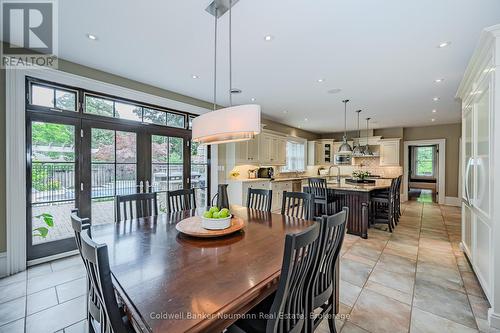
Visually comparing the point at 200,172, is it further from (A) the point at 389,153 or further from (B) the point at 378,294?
(A) the point at 389,153

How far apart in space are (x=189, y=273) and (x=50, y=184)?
307 cm

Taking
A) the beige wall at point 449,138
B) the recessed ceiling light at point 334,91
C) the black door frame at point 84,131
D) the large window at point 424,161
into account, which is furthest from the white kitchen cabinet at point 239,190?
the large window at point 424,161

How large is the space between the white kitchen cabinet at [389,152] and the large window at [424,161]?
4873 mm

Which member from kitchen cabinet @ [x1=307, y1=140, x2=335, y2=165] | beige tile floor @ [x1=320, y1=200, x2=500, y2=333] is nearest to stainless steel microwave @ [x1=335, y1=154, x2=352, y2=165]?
kitchen cabinet @ [x1=307, y1=140, x2=335, y2=165]

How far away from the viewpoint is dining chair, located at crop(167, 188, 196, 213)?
2.80 m

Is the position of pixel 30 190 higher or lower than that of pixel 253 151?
lower

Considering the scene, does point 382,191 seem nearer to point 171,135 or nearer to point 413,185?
point 171,135

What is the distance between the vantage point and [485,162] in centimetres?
213

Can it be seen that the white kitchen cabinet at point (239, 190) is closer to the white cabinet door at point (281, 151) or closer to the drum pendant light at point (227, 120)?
the white cabinet door at point (281, 151)

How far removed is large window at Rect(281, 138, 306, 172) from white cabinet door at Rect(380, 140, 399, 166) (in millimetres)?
2751

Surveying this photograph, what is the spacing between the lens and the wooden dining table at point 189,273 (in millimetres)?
860

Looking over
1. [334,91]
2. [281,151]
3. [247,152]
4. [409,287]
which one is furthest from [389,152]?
[409,287]

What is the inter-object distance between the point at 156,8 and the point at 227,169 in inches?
146

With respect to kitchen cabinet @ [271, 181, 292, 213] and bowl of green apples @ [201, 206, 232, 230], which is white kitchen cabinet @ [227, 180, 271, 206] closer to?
kitchen cabinet @ [271, 181, 292, 213]
